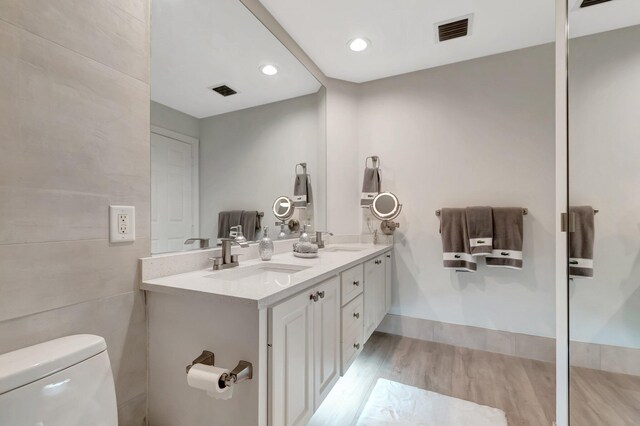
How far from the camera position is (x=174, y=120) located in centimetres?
127

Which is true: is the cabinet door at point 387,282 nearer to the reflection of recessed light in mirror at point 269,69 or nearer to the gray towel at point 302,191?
the gray towel at point 302,191

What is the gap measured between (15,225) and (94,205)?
0.20m

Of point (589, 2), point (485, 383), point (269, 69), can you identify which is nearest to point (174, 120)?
point (269, 69)

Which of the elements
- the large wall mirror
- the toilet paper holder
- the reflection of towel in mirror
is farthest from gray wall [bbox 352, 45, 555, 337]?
the toilet paper holder

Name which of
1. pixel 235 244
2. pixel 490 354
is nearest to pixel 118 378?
pixel 235 244

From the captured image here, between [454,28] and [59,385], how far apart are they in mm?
2726

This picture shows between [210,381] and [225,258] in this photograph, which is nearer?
[210,381]

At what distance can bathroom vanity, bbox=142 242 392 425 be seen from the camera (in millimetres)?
900

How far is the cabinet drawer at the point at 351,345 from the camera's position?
4.94 ft

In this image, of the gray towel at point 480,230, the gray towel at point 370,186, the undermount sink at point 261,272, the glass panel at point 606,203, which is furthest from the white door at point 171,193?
the gray towel at point 480,230

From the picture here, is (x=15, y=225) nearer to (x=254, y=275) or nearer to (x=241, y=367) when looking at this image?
(x=241, y=367)

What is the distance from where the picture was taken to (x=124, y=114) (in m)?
1.02

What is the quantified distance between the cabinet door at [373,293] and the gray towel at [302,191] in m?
0.75

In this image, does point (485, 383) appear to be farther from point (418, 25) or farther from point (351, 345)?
point (418, 25)
